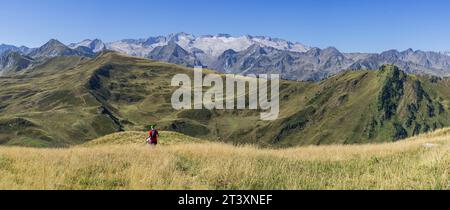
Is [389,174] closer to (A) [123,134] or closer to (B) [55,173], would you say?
(B) [55,173]

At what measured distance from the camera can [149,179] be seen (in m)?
13.1

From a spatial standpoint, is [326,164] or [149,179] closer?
[149,179]

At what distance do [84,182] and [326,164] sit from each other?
10.4m

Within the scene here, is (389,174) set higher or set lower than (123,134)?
higher
